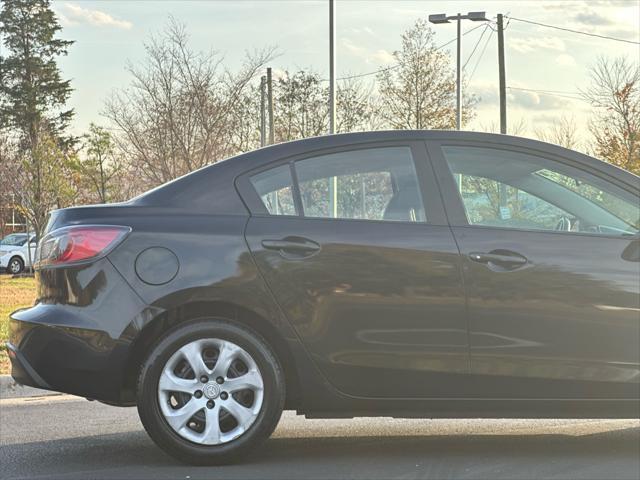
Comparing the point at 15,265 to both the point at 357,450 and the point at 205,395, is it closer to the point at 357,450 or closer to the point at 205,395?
the point at 357,450

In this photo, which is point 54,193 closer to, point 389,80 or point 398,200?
point 389,80

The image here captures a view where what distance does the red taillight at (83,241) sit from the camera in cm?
468

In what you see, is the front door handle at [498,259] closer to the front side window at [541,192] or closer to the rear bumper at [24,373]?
the front side window at [541,192]

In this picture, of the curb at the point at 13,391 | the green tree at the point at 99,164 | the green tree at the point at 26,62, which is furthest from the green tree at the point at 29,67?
the curb at the point at 13,391

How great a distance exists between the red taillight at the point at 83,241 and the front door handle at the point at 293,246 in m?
0.66

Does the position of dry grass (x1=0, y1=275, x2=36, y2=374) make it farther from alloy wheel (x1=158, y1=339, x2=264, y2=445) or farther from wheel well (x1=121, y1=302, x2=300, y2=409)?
alloy wheel (x1=158, y1=339, x2=264, y2=445)

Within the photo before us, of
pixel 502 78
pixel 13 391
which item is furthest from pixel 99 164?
pixel 13 391

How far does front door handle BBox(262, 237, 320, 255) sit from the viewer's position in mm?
4652

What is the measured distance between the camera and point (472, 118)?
3934 centimetres

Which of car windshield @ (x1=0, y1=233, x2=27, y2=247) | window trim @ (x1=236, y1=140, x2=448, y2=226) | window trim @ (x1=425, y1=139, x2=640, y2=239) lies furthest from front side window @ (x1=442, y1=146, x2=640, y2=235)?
car windshield @ (x1=0, y1=233, x2=27, y2=247)

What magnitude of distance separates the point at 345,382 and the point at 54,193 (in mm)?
34454

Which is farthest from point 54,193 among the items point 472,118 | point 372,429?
point 372,429

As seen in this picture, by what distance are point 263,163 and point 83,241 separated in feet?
3.04

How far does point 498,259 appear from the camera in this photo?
4656mm
